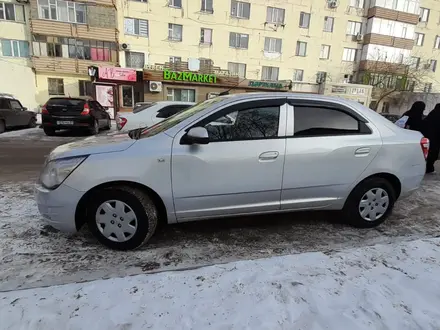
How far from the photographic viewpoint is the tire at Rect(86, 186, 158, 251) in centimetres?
277

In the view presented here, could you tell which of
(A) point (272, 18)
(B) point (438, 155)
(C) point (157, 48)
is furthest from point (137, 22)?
(B) point (438, 155)

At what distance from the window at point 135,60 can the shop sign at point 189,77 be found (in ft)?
9.14

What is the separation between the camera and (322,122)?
323cm

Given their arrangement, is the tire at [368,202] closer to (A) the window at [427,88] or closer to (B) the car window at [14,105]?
(B) the car window at [14,105]

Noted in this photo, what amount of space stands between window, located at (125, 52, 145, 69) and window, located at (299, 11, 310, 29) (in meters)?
15.5

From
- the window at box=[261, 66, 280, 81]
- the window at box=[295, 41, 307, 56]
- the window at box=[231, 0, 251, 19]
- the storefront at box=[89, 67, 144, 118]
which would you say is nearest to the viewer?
the storefront at box=[89, 67, 144, 118]

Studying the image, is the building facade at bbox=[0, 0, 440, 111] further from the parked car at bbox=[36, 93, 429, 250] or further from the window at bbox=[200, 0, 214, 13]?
the parked car at bbox=[36, 93, 429, 250]

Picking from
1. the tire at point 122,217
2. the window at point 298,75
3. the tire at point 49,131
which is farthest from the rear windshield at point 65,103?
the window at point 298,75

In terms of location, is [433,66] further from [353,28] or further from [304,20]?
[304,20]

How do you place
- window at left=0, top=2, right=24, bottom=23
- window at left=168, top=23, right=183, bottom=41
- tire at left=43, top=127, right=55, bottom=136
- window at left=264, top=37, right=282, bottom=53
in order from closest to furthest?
1. tire at left=43, top=127, right=55, bottom=136
2. window at left=0, top=2, right=24, bottom=23
3. window at left=168, top=23, right=183, bottom=41
4. window at left=264, top=37, right=282, bottom=53

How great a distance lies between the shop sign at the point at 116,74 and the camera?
2233cm

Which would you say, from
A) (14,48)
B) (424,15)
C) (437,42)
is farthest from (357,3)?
(14,48)

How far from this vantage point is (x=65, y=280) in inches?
97.2

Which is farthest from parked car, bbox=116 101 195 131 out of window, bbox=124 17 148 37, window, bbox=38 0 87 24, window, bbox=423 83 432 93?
window, bbox=423 83 432 93
